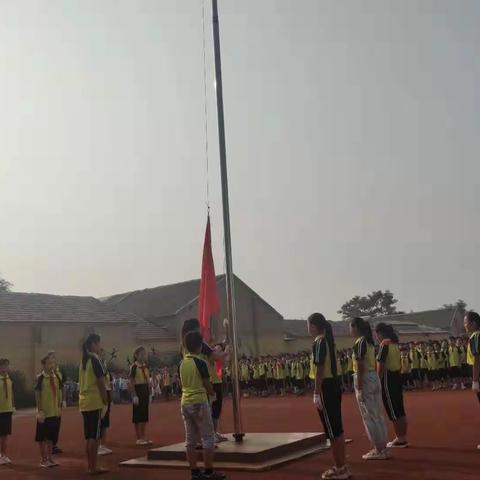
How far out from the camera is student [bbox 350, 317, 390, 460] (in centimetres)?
838

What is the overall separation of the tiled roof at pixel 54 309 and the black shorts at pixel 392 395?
2821cm

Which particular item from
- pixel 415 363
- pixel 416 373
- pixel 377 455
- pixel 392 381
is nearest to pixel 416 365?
pixel 415 363

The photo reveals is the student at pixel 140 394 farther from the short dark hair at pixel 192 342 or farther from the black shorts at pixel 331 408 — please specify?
the black shorts at pixel 331 408

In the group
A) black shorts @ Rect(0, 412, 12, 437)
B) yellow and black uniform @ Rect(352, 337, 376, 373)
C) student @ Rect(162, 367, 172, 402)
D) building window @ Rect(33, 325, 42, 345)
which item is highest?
building window @ Rect(33, 325, 42, 345)

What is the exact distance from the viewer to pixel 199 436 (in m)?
7.66

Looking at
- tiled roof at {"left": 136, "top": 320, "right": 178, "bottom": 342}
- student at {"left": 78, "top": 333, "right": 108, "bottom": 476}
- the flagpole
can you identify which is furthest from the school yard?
tiled roof at {"left": 136, "top": 320, "right": 178, "bottom": 342}

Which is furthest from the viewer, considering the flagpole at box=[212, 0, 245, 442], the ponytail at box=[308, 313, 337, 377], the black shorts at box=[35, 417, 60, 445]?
the black shorts at box=[35, 417, 60, 445]

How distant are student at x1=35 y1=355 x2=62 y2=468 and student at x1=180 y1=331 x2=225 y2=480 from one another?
3885mm

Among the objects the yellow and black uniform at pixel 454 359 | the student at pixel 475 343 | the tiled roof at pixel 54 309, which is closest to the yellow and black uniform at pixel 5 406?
the student at pixel 475 343

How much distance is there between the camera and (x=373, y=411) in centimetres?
853

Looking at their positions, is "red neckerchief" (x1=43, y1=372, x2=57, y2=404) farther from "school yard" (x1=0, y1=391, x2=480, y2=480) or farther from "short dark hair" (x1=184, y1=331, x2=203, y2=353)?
"short dark hair" (x1=184, y1=331, x2=203, y2=353)

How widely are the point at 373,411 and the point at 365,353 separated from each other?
2.60 feet

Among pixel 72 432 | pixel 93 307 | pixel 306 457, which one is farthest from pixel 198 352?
pixel 93 307

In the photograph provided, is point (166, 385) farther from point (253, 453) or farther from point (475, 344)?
point (475, 344)
